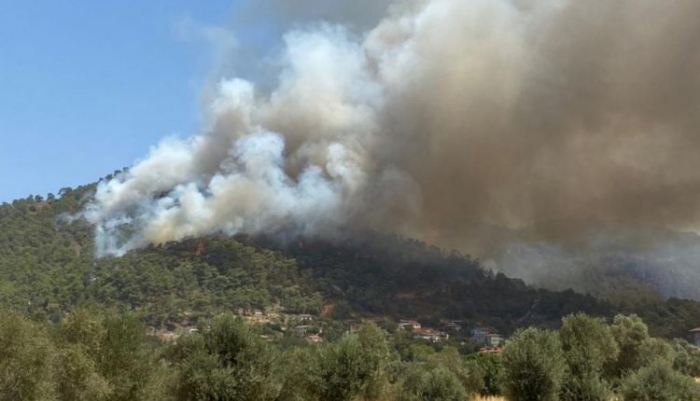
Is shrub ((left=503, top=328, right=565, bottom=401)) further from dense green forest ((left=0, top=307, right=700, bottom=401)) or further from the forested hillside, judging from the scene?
the forested hillside

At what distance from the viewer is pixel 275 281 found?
130 m

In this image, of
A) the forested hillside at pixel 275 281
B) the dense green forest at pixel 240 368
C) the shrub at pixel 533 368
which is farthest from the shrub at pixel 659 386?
the forested hillside at pixel 275 281

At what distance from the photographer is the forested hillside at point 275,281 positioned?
371 ft

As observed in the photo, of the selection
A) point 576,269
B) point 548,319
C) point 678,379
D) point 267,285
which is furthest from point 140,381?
point 576,269

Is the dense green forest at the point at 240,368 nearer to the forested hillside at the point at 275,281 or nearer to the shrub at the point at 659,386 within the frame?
the shrub at the point at 659,386

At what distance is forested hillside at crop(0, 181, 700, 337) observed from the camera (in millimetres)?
113206

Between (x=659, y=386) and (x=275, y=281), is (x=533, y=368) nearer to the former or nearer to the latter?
(x=659, y=386)

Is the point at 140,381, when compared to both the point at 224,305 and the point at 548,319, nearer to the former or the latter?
the point at 224,305

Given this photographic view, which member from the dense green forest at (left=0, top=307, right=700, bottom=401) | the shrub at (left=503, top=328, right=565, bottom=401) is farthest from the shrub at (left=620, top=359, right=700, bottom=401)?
the shrub at (left=503, top=328, right=565, bottom=401)

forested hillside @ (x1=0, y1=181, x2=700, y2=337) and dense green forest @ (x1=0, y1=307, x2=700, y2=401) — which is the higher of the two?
forested hillside @ (x1=0, y1=181, x2=700, y2=337)

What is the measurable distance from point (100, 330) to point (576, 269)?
604ft

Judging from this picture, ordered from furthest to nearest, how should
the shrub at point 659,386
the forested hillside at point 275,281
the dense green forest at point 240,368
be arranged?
the forested hillside at point 275,281
the shrub at point 659,386
the dense green forest at point 240,368

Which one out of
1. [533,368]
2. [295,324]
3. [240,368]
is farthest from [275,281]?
[240,368]

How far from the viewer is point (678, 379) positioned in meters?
30.1
